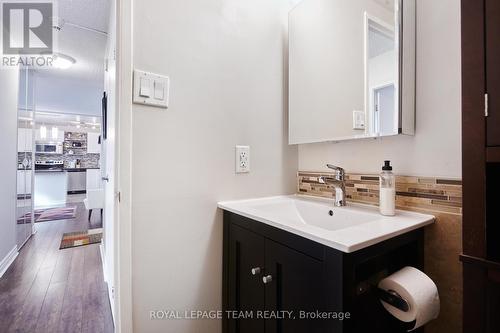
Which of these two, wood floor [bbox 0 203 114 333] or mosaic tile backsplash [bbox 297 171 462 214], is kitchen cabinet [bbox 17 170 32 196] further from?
mosaic tile backsplash [bbox 297 171 462 214]

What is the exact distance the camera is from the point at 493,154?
497 mm

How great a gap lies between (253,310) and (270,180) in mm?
612

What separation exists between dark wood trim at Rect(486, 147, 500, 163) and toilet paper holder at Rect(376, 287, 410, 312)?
16.1 inches

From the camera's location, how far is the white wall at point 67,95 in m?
3.72

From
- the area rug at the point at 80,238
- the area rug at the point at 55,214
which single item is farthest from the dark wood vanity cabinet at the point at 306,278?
the area rug at the point at 55,214

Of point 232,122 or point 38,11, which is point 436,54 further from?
point 38,11

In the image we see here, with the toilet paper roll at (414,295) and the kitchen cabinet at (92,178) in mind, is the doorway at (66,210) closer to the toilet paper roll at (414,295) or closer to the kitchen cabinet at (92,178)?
the kitchen cabinet at (92,178)

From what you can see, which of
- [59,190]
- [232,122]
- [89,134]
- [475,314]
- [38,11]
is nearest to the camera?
[475,314]

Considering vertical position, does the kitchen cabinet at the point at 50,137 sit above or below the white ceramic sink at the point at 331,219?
above

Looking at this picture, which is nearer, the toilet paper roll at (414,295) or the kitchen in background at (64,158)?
the toilet paper roll at (414,295)

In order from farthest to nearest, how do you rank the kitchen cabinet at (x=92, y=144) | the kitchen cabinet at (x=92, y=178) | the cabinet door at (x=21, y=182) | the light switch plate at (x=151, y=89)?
the kitchen cabinet at (x=92, y=144) → the kitchen cabinet at (x=92, y=178) → the cabinet door at (x=21, y=182) → the light switch plate at (x=151, y=89)

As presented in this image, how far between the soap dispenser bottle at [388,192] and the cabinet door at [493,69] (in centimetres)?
39

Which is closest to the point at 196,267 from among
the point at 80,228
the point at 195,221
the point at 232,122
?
the point at 195,221

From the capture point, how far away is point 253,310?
892 mm
